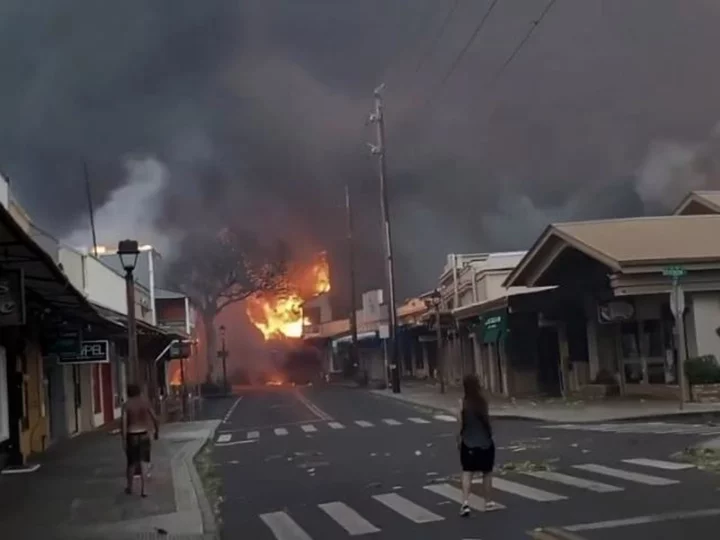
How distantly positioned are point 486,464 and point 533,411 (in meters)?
19.6

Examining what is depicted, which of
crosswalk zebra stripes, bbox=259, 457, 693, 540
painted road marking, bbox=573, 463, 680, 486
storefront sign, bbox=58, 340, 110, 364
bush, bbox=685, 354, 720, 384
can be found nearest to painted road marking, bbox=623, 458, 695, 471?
crosswalk zebra stripes, bbox=259, 457, 693, 540

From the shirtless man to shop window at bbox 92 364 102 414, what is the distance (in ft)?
71.9

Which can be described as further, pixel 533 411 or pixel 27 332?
pixel 533 411

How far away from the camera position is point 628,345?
34938mm

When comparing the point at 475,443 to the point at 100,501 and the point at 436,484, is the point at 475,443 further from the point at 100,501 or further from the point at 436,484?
the point at 100,501

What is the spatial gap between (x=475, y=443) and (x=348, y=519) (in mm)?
1736

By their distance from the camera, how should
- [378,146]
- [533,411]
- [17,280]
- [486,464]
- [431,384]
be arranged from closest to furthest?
[486,464] → [17,280] → [533,411] → [378,146] → [431,384]

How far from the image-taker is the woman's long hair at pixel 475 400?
13.0m

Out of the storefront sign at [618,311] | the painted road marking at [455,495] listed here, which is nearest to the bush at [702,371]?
the storefront sign at [618,311]

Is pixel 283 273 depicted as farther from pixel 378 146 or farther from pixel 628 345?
pixel 628 345

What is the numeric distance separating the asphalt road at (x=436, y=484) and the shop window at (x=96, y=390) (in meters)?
11.4

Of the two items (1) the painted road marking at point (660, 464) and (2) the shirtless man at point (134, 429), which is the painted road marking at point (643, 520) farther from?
(2) the shirtless man at point (134, 429)

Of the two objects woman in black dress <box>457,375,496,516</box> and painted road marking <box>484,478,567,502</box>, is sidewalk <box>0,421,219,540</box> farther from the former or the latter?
painted road marking <box>484,478,567,502</box>

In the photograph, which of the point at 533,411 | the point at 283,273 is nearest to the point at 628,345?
the point at 533,411
